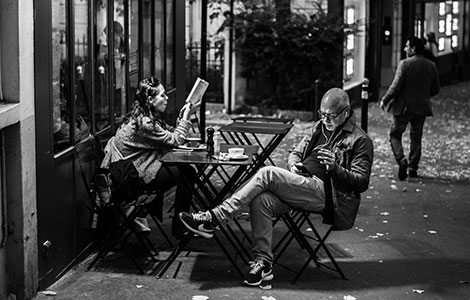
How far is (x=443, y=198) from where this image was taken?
12.7m

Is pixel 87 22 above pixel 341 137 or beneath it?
above

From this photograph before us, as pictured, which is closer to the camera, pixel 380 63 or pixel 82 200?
pixel 82 200

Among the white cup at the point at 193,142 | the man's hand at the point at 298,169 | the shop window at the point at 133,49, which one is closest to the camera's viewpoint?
the man's hand at the point at 298,169

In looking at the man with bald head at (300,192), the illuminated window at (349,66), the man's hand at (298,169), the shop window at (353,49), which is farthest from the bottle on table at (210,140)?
the illuminated window at (349,66)

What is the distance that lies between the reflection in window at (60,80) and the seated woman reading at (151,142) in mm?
652

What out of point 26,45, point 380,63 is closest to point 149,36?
point 26,45

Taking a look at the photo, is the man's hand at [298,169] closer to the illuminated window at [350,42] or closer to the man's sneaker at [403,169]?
the man's sneaker at [403,169]

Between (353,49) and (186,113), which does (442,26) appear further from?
(186,113)

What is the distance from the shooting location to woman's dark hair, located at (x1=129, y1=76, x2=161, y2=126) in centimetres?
939

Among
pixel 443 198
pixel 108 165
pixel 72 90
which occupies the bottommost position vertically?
pixel 443 198

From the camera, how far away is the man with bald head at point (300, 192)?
8.46 m

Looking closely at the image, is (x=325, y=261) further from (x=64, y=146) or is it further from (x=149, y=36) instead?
(x=149, y=36)

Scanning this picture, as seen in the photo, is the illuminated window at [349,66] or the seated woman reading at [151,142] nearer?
the seated woman reading at [151,142]

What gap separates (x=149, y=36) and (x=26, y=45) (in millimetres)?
4937
